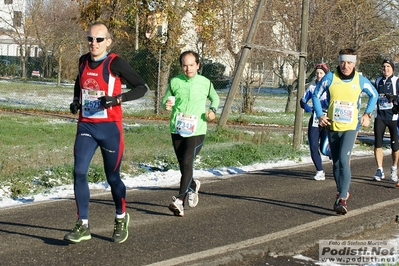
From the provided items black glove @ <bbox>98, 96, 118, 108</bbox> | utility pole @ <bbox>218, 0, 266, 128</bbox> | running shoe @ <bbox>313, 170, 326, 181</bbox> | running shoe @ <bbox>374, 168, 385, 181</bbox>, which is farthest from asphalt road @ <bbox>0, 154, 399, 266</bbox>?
utility pole @ <bbox>218, 0, 266, 128</bbox>

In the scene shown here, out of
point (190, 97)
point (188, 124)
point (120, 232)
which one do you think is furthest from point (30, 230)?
point (190, 97)

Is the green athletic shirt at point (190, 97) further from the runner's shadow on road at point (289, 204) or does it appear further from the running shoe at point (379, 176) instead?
the running shoe at point (379, 176)

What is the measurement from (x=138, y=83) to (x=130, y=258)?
1672mm

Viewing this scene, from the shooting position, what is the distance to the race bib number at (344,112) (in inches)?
354

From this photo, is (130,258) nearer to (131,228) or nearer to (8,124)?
(131,228)

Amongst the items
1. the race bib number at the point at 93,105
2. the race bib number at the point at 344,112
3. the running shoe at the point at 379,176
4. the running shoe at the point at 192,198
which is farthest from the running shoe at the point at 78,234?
the running shoe at the point at 379,176

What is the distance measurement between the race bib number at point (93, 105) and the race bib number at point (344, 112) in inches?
135

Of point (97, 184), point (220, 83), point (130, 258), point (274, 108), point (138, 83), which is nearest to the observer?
point (130, 258)

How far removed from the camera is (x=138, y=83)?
22.7ft

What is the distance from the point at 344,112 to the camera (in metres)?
9.00

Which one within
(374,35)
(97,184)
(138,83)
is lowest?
(97,184)

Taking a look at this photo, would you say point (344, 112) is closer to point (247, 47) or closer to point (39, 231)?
point (39, 231)

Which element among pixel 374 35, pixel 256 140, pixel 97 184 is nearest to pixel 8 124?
pixel 256 140

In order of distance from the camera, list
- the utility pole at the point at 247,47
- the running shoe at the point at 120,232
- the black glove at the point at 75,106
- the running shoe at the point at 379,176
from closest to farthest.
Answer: the black glove at the point at 75,106 < the running shoe at the point at 120,232 < the running shoe at the point at 379,176 < the utility pole at the point at 247,47
